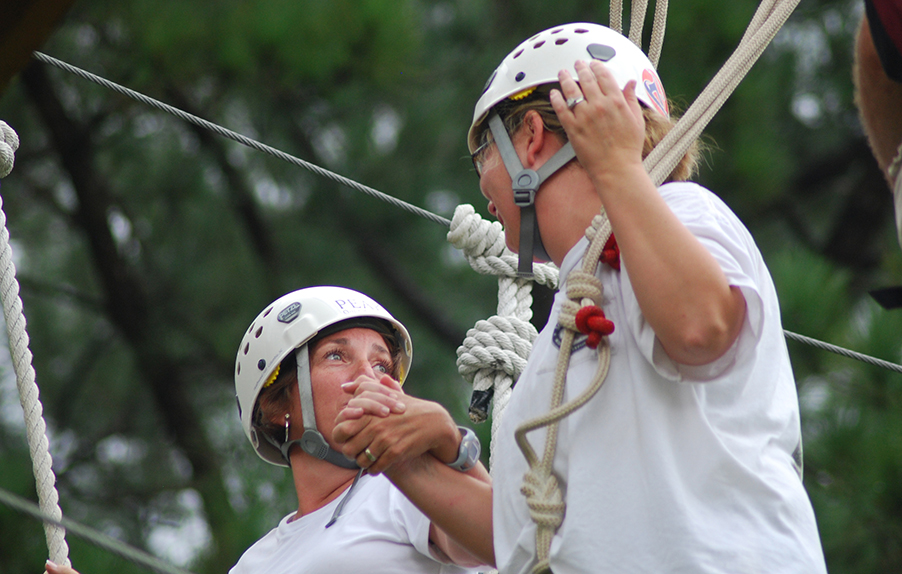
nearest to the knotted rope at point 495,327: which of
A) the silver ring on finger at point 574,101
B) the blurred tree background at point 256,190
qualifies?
the silver ring on finger at point 574,101

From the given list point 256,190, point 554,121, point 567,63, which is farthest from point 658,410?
point 256,190

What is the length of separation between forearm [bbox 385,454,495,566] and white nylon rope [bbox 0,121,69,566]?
88cm

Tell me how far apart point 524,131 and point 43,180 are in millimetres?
4744

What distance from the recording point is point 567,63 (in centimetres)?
163

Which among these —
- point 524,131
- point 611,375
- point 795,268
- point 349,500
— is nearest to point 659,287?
point 611,375

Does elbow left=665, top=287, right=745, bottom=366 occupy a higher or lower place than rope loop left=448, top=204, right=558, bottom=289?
lower

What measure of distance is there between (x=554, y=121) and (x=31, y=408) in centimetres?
128

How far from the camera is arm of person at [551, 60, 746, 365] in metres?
1.19

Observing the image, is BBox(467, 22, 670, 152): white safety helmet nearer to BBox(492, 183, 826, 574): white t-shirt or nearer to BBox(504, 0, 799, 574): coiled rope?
BBox(504, 0, 799, 574): coiled rope

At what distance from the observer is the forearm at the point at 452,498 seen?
1.57 metres

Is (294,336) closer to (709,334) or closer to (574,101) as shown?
(574,101)

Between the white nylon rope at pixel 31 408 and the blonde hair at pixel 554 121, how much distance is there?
115 cm

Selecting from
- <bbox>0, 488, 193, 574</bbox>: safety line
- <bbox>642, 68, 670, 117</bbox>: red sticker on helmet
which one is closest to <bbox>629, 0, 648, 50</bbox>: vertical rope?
<bbox>642, 68, 670, 117</bbox>: red sticker on helmet

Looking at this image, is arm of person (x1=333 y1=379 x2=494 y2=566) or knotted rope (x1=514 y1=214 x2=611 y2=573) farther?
arm of person (x1=333 y1=379 x2=494 y2=566)
